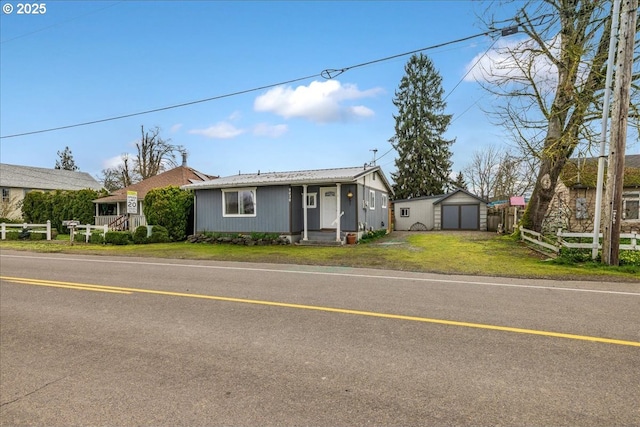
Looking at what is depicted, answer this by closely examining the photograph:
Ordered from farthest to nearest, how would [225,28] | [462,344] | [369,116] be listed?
[369,116]
[225,28]
[462,344]

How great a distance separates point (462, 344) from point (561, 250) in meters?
8.79

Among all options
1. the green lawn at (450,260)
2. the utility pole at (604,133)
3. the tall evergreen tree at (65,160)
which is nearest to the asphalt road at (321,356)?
the green lawn at (450,260)

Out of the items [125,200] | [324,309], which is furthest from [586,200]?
[125,200]

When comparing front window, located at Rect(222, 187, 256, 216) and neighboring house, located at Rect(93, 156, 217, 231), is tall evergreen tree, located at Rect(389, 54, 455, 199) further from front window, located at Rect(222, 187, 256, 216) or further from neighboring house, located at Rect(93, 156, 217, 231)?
front window, located at Rect(222, 187, 256, 216)

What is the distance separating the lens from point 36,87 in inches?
675

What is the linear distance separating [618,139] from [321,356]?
10.0 meters

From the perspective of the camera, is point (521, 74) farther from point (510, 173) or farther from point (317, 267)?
point (510, 173)

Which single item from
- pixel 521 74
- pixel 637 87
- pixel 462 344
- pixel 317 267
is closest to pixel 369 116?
pixel 521 74

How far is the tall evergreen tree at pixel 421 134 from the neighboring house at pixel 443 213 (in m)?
9.39

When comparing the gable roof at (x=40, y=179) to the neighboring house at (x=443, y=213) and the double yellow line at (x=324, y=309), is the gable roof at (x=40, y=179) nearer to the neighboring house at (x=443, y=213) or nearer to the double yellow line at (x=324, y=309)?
the double yellow line at (x=324, y=309)

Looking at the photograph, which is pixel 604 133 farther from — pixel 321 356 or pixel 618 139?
pixel 321 356

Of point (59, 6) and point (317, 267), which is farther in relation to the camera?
point (59, 6)

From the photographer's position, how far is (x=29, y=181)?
3825 cm

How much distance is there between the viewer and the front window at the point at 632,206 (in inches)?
752
